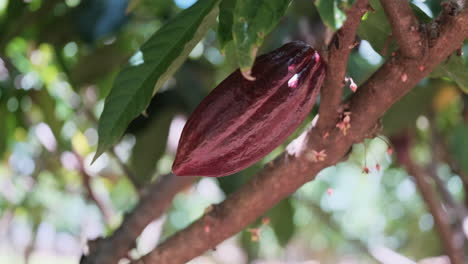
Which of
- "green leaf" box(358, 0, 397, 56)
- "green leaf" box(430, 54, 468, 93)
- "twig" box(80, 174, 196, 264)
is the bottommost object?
"twig" box(80, 174, 196, 264)

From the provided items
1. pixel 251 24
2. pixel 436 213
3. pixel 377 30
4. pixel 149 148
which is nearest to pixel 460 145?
pixel 436 213

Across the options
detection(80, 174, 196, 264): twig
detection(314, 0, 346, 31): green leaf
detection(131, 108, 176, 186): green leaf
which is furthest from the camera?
detection(131, 108, 176, 186): green leaf

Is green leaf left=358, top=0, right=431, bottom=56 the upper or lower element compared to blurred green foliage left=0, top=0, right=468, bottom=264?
upper

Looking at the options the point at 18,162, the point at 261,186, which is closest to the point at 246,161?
the point at 261,186

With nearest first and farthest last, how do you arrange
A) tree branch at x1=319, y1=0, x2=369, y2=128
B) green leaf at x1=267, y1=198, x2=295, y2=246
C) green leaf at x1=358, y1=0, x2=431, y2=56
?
tree branch at x1=319, y1=0, x2=369, y2=128 → green leaf at x1=358, y1=0, x2=431, y2=56 → green leaf at x1=267, y1=198, x2=295, y2=246

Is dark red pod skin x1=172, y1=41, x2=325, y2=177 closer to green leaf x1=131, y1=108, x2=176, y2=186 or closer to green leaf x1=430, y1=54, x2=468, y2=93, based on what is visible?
green leaf x1=430, y1=54, x2=468, y2=93

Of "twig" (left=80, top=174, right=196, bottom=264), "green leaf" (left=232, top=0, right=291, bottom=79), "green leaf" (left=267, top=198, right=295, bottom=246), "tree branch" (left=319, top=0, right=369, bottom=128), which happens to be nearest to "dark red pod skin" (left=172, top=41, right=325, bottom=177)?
"tree branch" (left=319, top=0, right=369, bottom=128)

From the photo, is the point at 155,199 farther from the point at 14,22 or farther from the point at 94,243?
the point at 14,22

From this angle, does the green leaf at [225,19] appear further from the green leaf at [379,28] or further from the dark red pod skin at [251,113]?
the green leaf at [379,28]
